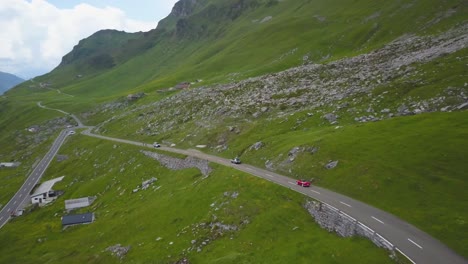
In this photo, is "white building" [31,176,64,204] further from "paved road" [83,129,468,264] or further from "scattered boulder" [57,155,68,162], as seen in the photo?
"paved road" [83,129,468,264]

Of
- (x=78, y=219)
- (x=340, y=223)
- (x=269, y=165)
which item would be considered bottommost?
(x=78, y=219)

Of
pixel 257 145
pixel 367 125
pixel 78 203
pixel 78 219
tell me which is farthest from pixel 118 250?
pixel 367 125

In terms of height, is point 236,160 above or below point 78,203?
above

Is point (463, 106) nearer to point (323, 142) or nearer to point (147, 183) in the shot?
point (323, 142)

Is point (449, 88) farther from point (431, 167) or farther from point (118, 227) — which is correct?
point (118, 227)

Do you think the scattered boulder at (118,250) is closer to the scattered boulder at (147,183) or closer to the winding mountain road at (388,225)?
the scattered boulder at (147,183)

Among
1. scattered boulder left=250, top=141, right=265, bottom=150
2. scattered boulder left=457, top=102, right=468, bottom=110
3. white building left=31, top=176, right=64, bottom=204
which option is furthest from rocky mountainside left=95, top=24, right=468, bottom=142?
white building left=31, top=176, right=64, bottom=204
